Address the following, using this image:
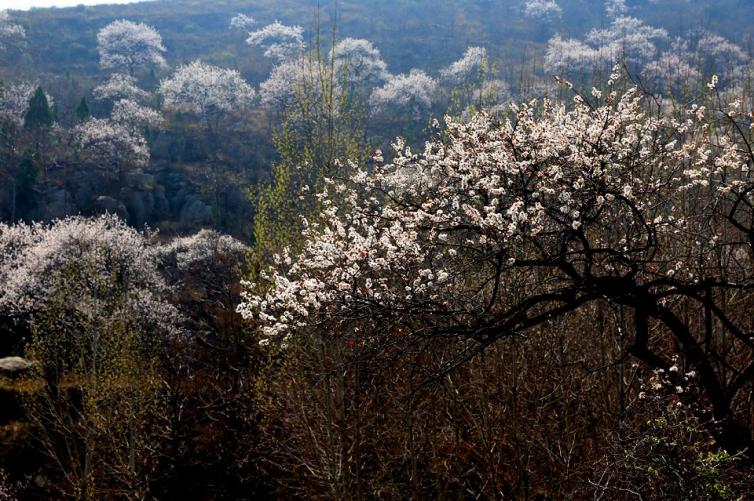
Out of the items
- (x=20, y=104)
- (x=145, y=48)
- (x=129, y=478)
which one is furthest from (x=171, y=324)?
(x=145, y=48)

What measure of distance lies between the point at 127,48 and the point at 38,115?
4879cm

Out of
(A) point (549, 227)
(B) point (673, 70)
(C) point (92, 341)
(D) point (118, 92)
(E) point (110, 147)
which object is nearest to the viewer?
(A) point (549, 227)

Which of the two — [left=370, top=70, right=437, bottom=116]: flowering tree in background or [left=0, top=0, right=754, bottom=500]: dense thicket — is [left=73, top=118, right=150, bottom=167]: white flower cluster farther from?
[left=370, top=70, right=437, bottom=116]: flowering tree in background

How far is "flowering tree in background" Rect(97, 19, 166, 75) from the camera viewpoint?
9806cm

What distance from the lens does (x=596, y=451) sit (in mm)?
10195

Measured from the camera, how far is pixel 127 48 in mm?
100938

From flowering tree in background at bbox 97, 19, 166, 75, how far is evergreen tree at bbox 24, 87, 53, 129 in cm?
4213

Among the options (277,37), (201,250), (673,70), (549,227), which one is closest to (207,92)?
(201,250)

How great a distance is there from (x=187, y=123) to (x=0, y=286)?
4794 cm

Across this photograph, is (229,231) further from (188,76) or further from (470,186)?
(470,186)

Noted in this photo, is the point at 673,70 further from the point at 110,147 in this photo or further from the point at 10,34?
the point at 10,34

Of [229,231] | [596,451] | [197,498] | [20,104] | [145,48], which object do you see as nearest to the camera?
[596,451]

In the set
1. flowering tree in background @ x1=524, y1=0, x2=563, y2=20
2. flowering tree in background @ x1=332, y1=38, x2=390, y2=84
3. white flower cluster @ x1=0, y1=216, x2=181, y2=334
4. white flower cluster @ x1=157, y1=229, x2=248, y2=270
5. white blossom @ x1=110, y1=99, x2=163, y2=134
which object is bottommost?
white flower cluster @ x1=157, y1=229, x2=248, y2=270

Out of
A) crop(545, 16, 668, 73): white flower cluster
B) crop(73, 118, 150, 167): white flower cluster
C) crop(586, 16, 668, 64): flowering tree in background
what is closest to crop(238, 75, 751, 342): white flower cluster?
crop(73, 118, 150, 167): white flower cluster
